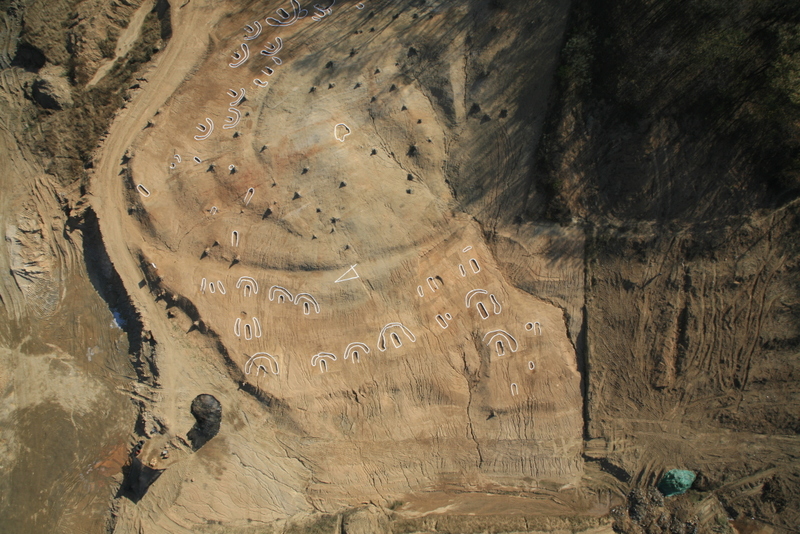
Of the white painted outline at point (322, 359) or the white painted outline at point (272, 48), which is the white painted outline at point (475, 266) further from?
the white painted outline at point (272, 48)

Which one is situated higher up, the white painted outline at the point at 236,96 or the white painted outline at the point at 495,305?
the white painted outline at the point at 236,96

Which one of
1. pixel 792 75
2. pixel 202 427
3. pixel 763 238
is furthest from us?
pixel 202 427

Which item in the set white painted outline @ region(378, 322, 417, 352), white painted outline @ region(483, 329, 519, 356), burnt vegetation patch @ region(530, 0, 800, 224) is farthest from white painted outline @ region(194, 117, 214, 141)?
white painted outline @ region(483, 329, 519, 356)

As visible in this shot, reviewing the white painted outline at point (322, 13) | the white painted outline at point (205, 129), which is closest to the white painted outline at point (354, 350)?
the white painted outline at point (205, 129)

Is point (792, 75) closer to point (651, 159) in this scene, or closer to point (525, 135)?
point (651, 159)

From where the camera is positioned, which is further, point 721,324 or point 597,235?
point 597,235

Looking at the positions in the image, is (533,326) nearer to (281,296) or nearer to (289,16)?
(281,296)

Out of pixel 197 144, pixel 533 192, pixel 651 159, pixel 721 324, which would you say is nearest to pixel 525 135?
pixel 533 192
